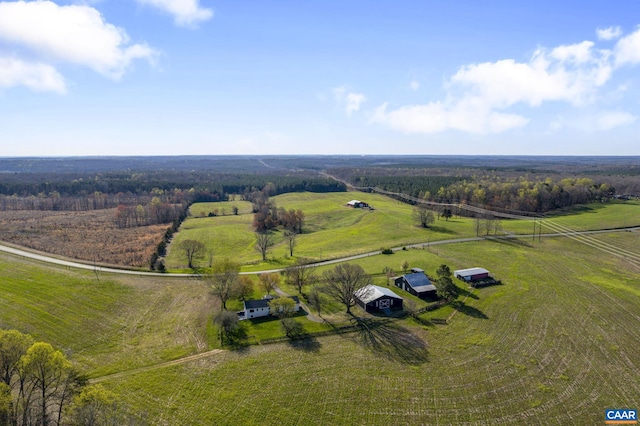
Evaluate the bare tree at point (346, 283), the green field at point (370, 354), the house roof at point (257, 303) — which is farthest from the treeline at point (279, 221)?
the house roof at point (257, 303)

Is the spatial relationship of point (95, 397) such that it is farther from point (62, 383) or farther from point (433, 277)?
point (433, 277)

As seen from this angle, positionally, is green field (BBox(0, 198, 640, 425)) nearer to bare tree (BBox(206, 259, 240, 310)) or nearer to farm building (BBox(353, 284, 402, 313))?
bare tree (BBox(206, 259, 240, 310))

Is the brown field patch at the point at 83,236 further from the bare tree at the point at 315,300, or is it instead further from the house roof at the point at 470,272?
the house roof at the point at 470,272

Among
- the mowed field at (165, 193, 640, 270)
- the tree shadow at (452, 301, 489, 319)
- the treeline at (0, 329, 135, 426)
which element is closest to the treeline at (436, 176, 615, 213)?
the mowed field at (165, 193, 640, 270)

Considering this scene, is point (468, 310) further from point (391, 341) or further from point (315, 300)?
point (315, 300)

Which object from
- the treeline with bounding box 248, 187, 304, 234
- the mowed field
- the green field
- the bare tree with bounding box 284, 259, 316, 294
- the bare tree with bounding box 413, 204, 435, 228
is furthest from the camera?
the treeline with bounding box 248, 187, 304, 234

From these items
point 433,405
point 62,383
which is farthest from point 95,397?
point 433,405
